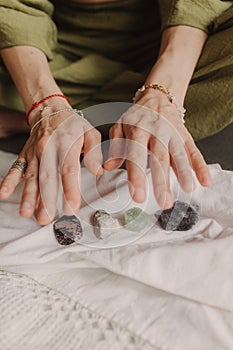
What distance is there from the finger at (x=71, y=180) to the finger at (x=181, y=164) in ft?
0.44

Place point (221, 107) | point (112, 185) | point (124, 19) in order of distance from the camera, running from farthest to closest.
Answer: point (124, 19) < point (221, 107) < point (112, 185)

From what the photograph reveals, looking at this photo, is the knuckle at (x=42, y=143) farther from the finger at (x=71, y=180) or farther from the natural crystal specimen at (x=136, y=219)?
the natural crystal specimen at (x=136, y=219)

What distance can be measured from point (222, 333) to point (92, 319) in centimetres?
16

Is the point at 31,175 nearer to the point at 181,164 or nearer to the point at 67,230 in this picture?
the point at 67,230

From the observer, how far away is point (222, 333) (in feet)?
1.85

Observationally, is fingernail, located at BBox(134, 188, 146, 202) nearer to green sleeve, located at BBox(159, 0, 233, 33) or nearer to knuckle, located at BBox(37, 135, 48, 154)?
knuckle, located at BBox(37, 135, 48, 154)

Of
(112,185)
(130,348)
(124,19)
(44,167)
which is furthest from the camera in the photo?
(124,19)

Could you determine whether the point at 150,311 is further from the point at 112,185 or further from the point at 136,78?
the point at 136,78

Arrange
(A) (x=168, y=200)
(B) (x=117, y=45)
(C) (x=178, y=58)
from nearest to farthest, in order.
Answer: (A) (x=168, y=200), (C) (x=178, y=58), (B) (x=117, y=45)

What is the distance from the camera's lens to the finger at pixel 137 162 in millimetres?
599

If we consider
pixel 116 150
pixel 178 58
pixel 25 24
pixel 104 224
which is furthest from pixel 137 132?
pixel 25 24

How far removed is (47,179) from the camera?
65 cm

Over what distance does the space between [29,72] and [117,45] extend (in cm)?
25

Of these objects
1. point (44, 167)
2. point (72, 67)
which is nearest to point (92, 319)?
point (44, 167)
